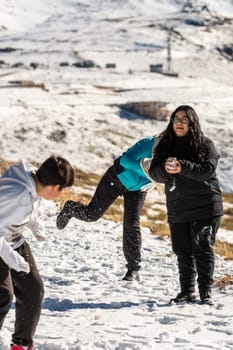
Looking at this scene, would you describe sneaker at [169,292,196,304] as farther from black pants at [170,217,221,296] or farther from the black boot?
the black boot

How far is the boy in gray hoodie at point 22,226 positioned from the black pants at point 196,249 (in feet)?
7.64

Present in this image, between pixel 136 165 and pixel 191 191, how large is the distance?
36.5 inches

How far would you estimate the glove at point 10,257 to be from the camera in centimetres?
472

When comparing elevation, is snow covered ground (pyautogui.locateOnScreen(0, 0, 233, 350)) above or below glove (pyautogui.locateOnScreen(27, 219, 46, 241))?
below

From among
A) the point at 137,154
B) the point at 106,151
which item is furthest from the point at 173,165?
the point at 106,151

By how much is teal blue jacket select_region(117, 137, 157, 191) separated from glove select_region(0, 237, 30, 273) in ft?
9.70

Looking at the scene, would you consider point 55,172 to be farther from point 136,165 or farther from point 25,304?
point 136,165

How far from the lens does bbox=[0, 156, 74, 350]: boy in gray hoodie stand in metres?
4.69

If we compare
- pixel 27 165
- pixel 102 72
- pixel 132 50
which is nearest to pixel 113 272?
pixel 27 165

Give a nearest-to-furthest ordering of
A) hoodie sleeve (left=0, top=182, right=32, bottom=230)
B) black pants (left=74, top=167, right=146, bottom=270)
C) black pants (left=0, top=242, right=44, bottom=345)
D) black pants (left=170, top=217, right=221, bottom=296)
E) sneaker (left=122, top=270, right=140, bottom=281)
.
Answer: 1. hoodie sleeve (left=0, top=182, right=32, bottom=230)
2. black pants (left=0, top=242, right=44, bottom=345)
3. black pants (left=170, top=217, right=221, bottom=296)
4. black pants (left=74, top=167, right=146, bottom=270)
5. sneaker (left=122, top=270, right=140, bottom=281)

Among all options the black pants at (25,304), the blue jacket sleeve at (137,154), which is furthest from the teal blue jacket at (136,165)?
the black pants at (25,304)

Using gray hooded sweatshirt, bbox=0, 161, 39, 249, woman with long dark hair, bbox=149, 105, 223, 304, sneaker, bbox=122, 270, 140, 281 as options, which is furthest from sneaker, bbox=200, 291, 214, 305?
gray hooded sweatshirt, bbox=0, 161, 39, 249

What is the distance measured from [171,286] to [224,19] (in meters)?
189

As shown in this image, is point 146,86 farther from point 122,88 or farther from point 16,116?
point 16,116
